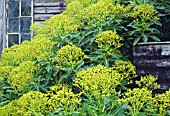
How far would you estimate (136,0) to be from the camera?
279 cm

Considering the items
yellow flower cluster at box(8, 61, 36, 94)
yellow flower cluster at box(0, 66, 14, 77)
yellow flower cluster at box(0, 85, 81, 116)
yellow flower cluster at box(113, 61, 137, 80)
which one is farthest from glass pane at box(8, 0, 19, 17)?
yellow flower cluster at box(0, 85, 81, 116)

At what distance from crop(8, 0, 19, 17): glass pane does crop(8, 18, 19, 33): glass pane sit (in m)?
0.10

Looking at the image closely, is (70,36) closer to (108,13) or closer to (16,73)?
(108,13)

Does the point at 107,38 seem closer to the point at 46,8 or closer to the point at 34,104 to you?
the point at 34,104

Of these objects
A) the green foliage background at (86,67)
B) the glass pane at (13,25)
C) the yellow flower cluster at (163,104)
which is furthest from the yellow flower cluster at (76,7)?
the glass pane at (13,25)

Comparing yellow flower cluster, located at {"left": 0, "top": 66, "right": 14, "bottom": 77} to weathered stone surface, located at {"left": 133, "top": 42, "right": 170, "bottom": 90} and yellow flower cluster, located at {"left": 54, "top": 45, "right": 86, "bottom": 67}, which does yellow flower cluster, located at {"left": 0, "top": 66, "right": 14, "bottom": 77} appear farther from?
weathered stone surface, located at {"left": 133, "top": 42, "right": 170, "bottom": 90}

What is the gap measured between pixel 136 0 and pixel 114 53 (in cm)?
66

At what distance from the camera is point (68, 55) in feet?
7.23

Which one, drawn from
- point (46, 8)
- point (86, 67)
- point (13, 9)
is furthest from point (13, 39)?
point (86, 67)

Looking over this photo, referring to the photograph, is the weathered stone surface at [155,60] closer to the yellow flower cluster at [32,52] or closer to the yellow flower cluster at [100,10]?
the yellow flower cluster at [100,10]

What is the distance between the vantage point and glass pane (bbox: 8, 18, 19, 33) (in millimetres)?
5664

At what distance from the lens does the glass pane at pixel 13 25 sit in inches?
223

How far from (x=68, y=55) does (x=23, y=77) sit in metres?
0.42

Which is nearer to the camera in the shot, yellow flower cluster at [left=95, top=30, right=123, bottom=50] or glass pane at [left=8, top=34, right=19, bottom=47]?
yellow flower cluster at [left=95, top=30, right=123, bottom=50]
